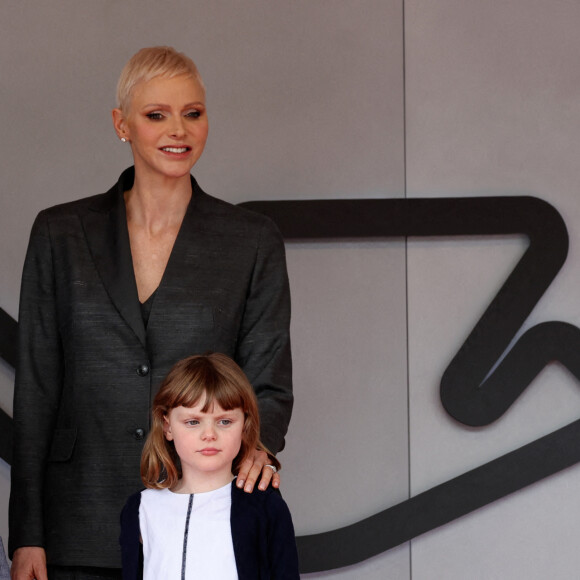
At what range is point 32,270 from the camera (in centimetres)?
193

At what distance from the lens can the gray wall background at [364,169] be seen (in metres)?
3.22

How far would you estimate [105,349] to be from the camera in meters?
1.85

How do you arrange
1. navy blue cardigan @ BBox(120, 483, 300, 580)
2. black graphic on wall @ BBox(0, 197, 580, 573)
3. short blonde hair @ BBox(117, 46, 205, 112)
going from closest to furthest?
navy blue cardigan @ BBox(120, 483, 300, 580) < short blonde hair @ BBox(117, 46, 205, 112) < black graphic on wall @ BBox(0, 197, 580, 573)

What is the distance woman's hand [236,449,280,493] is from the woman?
0.08m

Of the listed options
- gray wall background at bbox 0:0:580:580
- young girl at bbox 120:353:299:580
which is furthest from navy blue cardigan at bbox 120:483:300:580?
gray wall background at bbox 0:0:580:580

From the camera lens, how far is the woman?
72.3 inches

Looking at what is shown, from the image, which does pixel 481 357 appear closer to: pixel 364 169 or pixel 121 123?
pixel 364 169

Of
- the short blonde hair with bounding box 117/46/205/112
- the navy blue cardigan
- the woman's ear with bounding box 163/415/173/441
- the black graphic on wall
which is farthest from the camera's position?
the black graphic on wall

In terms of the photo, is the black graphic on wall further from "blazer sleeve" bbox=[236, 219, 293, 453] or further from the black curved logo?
"blazer sleeve" bbox=[236, 219, 293, 453]

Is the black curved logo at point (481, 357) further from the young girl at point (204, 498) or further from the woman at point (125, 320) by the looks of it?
the young girl at point (204, 498)

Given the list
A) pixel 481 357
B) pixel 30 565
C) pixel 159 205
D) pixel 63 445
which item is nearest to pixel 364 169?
pixel 481 357

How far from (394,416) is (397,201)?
2.14 feet

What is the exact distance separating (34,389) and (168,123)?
21.0 inches

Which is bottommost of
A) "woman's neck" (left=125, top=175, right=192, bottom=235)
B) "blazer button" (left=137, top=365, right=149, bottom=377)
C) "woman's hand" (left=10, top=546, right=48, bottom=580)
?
"woman's hand" (left=10, top=546, right=48, bottom=580)
